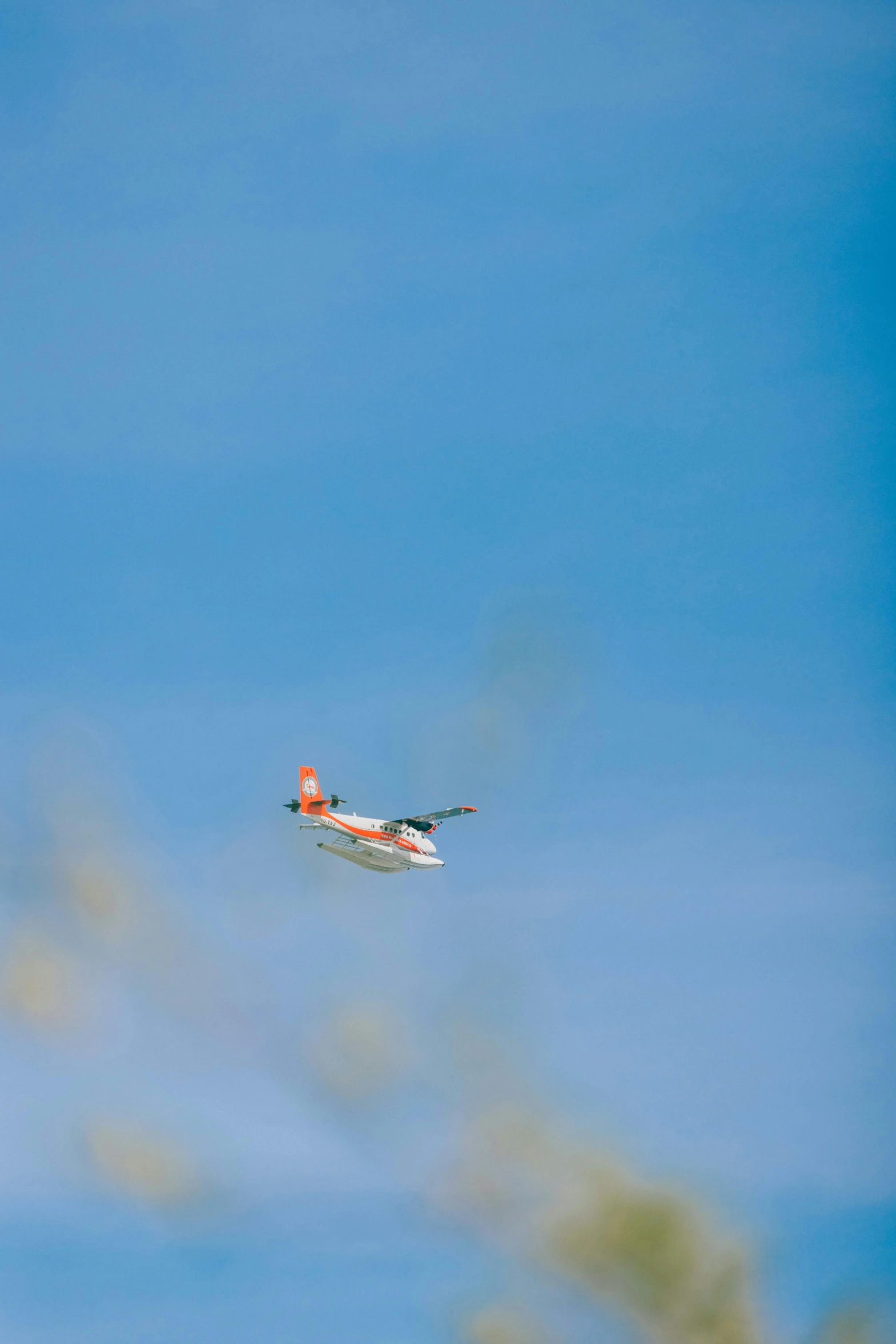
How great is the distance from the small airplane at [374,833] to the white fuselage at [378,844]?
0.04 meters

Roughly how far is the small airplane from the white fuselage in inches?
1.4

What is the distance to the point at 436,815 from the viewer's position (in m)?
146

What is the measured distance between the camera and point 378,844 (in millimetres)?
145750

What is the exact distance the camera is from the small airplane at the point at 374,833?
14438 centimetres

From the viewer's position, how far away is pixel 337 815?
145m

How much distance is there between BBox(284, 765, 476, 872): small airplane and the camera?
144375mm

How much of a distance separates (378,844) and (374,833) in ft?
2.54

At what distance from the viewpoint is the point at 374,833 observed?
146 meters

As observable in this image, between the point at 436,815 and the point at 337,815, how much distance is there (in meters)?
6.43

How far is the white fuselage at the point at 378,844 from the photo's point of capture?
144750 millimetres

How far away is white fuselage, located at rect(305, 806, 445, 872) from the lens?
14475cm
